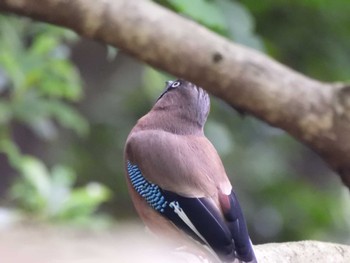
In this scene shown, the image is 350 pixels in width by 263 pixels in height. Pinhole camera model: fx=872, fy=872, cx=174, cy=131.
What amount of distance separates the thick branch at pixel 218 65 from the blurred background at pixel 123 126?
0.28 ft

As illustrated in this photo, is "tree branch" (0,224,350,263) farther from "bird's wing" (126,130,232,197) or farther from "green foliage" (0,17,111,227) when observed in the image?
"green foliage" (0,17,111,227)

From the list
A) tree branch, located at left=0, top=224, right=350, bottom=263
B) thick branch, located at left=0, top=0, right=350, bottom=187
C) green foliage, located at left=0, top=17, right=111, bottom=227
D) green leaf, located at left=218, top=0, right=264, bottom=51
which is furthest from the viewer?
green foliage, located at left=0, top=17, right=111, bottom=227

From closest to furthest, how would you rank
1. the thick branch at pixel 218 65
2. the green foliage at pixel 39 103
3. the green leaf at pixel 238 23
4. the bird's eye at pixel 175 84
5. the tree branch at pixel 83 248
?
the tree branch at pixel 83 248 → the thick branch at pixel 218 65 → the bird's eye at pixel 175 84 → the green leaf at pixel 238 23 → the green foliage at pixel 39 103

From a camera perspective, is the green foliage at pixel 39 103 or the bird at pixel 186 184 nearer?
the bird at pixel 186 184

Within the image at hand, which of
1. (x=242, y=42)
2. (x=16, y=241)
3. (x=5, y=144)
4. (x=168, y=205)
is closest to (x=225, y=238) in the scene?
(x=168, y=205)

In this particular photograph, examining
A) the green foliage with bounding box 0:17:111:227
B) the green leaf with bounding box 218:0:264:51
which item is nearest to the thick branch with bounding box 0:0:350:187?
the green leaf with bounding box 218:0:264:51

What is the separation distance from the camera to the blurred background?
3.10 metres

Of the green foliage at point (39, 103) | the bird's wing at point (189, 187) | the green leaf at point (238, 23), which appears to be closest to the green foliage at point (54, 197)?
the green foliage at point (39, 103)

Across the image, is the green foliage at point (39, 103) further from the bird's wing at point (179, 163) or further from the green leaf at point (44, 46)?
the bird's wing at point (179, 163)

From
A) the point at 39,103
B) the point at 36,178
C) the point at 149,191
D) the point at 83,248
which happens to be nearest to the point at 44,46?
the point at 39,103

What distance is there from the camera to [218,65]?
7.20ft

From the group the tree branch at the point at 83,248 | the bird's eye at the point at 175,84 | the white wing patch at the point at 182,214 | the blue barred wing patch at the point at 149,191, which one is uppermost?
the bird's eye at the point at 175,84

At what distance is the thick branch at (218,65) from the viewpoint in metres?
2.07

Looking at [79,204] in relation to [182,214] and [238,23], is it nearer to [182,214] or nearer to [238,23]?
[238,23]
